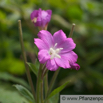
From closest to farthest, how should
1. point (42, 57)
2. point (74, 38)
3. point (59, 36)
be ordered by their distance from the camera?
point (42, 57) < point (59, 36) < point (74, 38)

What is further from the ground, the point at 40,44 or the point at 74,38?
the point at 74,38

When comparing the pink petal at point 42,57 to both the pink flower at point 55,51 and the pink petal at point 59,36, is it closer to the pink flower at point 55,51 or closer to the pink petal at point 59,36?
the pink flower at point 55,51

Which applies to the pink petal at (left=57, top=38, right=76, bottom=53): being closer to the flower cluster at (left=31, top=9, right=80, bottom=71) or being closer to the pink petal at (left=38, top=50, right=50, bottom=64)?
the flower cluster at (left=31, top=9, right=80, bottom=71)

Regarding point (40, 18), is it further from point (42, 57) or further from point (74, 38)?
point (74, 38)

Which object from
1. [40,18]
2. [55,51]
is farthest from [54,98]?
[40,18]

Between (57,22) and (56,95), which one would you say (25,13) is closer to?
(57,22)

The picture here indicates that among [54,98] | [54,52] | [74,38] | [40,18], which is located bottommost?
[54,98]

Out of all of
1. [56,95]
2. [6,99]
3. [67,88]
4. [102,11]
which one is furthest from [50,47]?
[102,11]

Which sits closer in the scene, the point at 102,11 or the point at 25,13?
the point at 25,13
